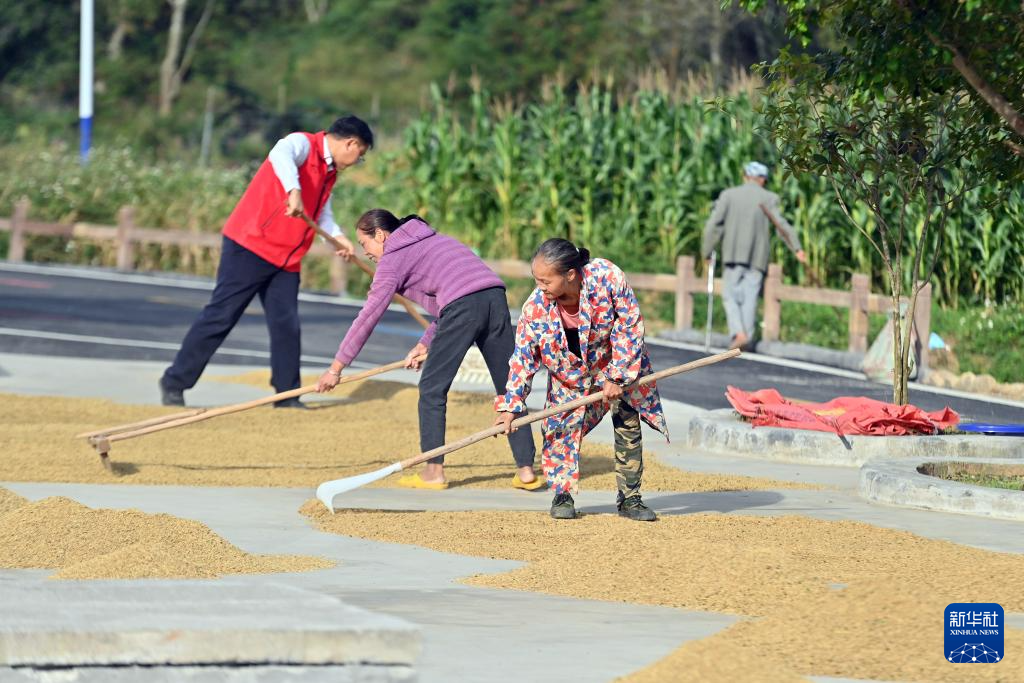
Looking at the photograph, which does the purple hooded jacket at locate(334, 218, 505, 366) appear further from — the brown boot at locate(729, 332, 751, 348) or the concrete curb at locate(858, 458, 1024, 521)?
the brown boot at locate(729, 332, 751, 348)

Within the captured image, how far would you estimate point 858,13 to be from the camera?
9961 mm

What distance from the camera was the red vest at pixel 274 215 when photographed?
11945mm

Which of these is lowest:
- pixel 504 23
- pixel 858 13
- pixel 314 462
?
pixel 314 462

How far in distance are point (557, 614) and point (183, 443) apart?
198 inches

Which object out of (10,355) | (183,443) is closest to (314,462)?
(183,443)

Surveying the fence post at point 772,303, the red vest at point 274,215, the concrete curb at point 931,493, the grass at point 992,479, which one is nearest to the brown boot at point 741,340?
the fence post at point 772,303

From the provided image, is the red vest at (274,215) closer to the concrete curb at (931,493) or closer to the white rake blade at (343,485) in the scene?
the white rake blade at (343,485)

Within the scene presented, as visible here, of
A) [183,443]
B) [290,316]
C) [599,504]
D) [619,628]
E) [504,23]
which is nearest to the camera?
[619,628]

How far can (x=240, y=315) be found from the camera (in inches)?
477

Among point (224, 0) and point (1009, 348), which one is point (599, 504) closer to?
point (1009, 348)

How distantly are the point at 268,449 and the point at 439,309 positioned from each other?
1806 millimetres

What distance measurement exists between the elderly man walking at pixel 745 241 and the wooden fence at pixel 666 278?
383 millimetres

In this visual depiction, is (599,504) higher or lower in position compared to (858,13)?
lower

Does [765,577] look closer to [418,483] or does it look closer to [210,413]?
[418,483]
